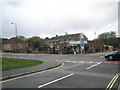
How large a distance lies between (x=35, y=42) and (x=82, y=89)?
167 feet

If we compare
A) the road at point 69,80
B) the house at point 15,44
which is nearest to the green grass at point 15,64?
the road at point 69,80

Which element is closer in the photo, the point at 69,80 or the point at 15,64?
the point at 69,80

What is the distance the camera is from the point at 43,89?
4977 millimetres

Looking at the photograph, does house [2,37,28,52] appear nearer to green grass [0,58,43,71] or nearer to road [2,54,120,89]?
green grass [0,58,43,71]

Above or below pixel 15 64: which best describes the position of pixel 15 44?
above

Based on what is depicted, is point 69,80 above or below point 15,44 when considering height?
below

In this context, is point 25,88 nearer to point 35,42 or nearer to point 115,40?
point 35,42

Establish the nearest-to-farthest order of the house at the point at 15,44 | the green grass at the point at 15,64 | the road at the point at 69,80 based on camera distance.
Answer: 1. the road at the point at 69,80
2. the green grass at the point at 15,64
3. the house at the point at 15,44

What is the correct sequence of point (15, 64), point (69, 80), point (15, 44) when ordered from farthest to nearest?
point (15, 44) < point (15, 64) < point (69, 80)

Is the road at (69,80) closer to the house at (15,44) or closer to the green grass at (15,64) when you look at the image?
the green grass at (15,64)

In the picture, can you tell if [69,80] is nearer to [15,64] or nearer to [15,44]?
[15,64]

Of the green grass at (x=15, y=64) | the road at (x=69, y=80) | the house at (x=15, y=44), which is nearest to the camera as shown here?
the road at (x=69, y=80)

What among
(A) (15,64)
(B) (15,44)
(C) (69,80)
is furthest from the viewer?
(B) (15,44)

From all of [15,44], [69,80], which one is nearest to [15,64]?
[69,80]
